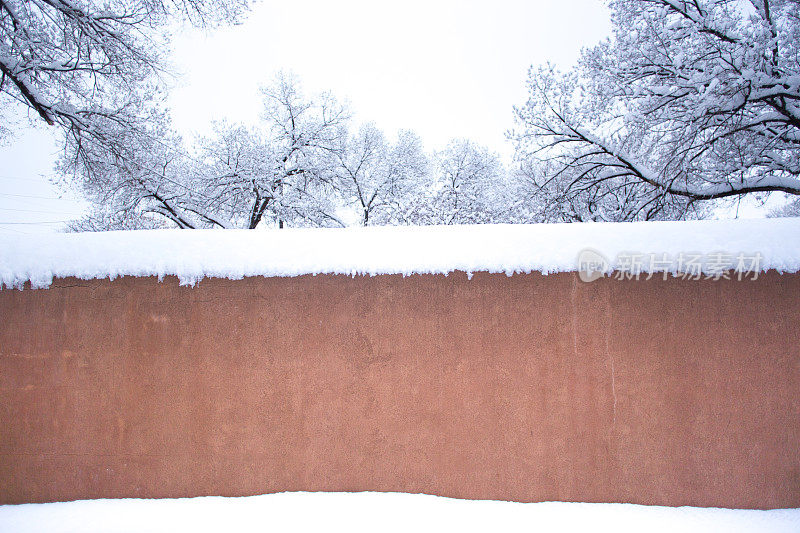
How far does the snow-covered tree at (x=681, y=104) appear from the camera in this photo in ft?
25.1

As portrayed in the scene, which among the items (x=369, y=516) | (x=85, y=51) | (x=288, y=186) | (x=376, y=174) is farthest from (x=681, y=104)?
(x=376, y=174)

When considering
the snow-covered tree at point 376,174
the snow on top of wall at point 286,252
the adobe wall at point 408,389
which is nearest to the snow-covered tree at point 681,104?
the adobe wall at point 408,389

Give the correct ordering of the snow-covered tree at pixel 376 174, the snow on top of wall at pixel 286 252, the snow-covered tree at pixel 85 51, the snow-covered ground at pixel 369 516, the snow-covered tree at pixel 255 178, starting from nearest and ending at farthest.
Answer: the snow-covered ground at pixel 369 516
the snow on top of wall at pixel 286 252
the snow-covered tree at pixel 85 51
the snow-covered tree at pixel 255 178
the snow-covered tree at pixel 376 174

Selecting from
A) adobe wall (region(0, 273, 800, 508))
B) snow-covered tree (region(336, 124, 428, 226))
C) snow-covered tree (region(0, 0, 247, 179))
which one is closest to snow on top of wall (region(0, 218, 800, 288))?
adobe wall (region(0, 273, 800, 508))

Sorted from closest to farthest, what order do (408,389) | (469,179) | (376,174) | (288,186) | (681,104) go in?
(408,389) → (681,104) → (288,186) → (376,174) → (469,179)

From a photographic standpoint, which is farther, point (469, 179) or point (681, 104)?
point (469, 179)

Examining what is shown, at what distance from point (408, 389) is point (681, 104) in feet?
27.0

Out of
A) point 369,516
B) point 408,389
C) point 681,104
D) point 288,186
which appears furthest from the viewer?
point 288,186

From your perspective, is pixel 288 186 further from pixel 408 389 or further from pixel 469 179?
pixel 408 389

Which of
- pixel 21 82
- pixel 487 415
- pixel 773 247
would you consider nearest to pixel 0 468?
pixel 487 415

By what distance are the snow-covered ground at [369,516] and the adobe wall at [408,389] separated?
0.08 metres

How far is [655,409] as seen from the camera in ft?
9.98

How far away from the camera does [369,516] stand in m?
2.95

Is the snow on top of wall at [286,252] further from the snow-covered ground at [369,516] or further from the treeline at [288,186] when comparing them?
the treeline at [288,186]
